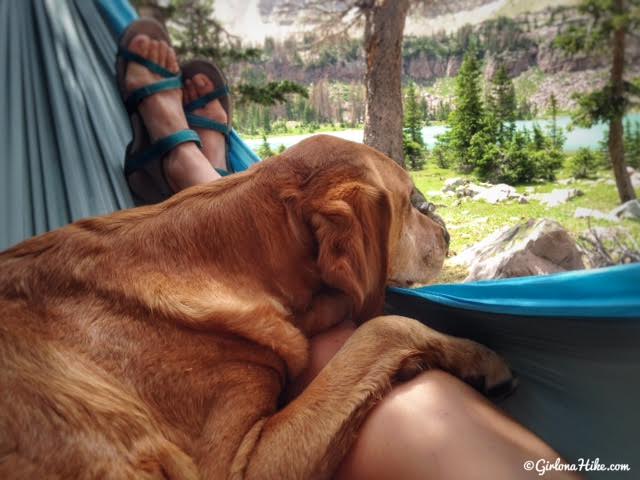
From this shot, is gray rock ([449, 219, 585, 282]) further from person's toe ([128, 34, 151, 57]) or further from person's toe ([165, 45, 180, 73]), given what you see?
person's toe ([128, 34, 151, 57])

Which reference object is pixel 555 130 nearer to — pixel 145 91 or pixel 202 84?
pixel 202 84

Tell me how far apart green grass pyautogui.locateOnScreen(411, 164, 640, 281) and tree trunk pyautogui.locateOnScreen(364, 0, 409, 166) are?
56cm

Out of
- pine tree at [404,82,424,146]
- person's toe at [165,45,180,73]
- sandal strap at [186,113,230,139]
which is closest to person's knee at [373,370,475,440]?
sandal strap at [186,113,230,139]

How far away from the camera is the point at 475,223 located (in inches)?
103

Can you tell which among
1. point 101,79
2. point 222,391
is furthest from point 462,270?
point 101,79

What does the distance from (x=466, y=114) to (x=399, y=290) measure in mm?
A: 1723

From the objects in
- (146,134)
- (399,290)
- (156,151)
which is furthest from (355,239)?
(146,134)

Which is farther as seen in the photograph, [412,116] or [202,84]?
[412,116]

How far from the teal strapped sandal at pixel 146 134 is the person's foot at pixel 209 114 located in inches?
4.5

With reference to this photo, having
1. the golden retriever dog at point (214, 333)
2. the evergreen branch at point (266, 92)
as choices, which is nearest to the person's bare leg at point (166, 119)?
the golden retriever dog at point (214, 333)

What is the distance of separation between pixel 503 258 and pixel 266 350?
162 centimetres

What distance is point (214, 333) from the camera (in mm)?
938

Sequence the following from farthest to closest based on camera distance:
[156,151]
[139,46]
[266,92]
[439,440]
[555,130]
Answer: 1. [266,92]
2. [555,130]
3. [139,46]
4. [156,151]
5. [439,440]

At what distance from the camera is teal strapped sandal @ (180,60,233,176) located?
6.97 ft
